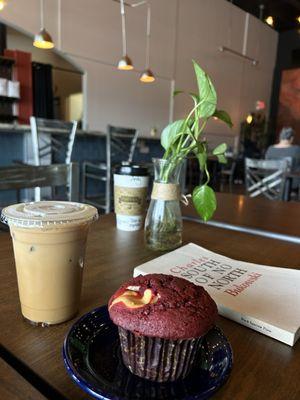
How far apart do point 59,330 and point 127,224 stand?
1.51 ft

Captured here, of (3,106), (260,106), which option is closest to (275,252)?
(3,106)

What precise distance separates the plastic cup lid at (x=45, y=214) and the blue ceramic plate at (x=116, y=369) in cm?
12

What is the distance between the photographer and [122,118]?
519 centimetres

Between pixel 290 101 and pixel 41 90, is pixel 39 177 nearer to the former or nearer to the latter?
pixel 41 90

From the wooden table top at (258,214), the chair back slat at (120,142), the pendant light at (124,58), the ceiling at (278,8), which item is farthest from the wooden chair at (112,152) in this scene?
the ceiling at (278,8)

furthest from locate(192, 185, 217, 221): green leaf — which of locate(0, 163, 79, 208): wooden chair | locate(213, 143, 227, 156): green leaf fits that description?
A: locate(0, 163, 79, 208): wooden chair

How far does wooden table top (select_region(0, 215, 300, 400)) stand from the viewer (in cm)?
32

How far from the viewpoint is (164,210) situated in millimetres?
714

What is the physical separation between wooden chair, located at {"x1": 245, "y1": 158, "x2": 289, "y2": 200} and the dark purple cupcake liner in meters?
2.71

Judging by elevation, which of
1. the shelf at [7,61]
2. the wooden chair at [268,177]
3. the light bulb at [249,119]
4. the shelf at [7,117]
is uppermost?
the shelf at [7,61]

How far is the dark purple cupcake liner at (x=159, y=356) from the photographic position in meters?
0.31

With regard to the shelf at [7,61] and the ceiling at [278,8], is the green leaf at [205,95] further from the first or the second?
the ceiling at [278,8]

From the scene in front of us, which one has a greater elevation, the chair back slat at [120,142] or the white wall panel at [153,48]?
the white wall panel at [153,48]

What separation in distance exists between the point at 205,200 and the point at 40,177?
744 mm
